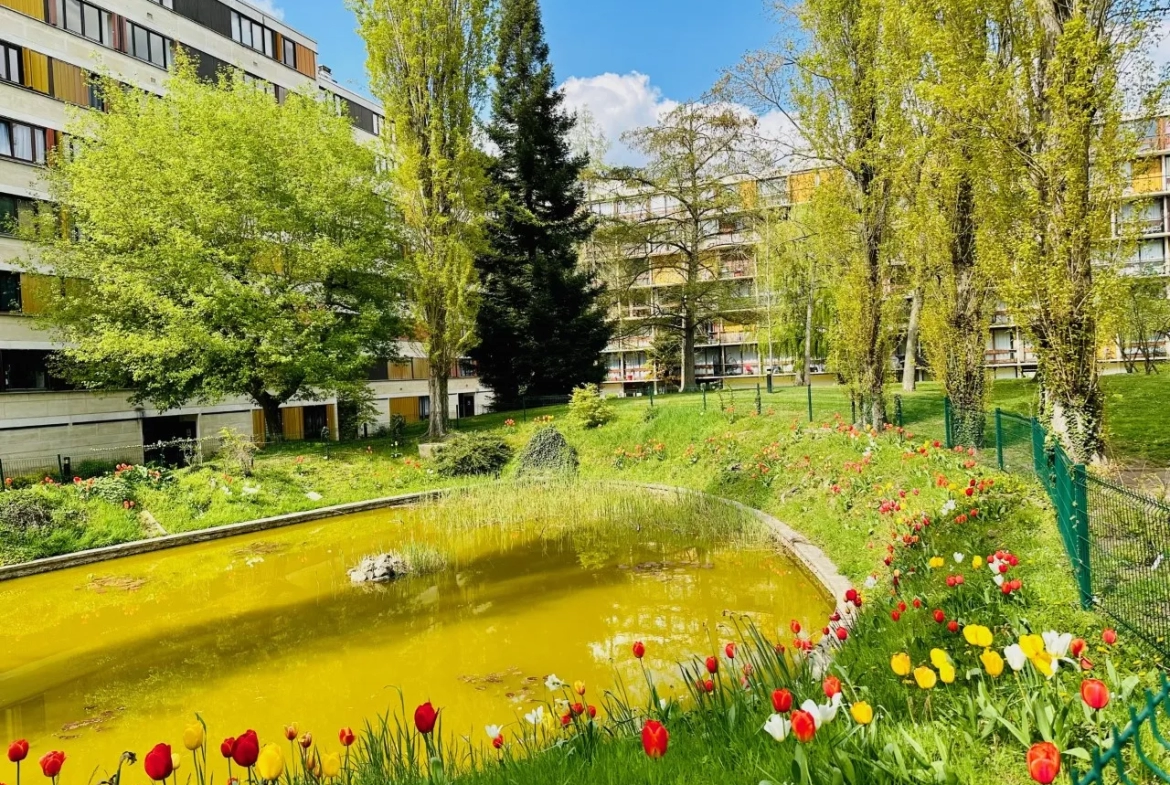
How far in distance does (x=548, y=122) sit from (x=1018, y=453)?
22.3 metres

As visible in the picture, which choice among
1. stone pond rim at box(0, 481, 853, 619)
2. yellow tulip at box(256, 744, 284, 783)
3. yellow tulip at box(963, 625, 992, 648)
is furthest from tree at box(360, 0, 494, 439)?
yellow tulip at box(963, 625, 992, 648)

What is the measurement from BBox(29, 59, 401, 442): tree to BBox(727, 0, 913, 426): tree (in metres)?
13.9

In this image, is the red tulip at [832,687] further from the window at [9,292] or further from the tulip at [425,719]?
the window at [9,292]

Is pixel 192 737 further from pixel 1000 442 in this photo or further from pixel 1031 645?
pixel 1000 442

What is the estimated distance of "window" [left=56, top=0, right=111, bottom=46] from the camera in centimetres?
2258

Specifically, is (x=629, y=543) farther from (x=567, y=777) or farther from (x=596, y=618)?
(x=567, y=777)

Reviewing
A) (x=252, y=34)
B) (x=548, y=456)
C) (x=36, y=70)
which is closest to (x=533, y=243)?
(x=548, y=456)

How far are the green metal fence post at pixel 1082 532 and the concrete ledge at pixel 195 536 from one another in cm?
1261

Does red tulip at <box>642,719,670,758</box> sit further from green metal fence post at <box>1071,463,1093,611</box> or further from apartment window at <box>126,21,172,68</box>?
apartment window at <box>126,21,172,68</box>

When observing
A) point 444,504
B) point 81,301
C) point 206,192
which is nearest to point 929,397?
point 444,504

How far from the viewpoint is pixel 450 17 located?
2025 centimetres

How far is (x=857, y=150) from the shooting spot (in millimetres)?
12656

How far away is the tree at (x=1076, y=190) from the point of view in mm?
7723

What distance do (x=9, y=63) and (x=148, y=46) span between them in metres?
5.65
